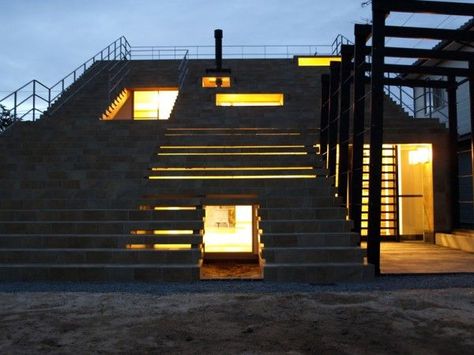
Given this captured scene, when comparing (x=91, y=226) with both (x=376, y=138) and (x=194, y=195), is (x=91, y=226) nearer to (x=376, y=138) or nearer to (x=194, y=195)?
(x=194, y=195)

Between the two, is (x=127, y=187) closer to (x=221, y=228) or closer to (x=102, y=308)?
(x=221, y=228)

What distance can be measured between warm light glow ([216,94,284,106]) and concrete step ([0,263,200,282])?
1529 centimetres

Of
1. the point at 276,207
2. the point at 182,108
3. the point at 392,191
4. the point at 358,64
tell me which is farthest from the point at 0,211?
the point at 392,191

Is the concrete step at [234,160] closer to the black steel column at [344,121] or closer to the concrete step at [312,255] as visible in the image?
the black steel column at [344,121]

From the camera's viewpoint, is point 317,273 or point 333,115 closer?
point 317,273

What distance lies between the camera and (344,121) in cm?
1126

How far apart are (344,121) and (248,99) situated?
14412 mm

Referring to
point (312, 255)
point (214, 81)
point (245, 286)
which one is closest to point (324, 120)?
point (312, 255)

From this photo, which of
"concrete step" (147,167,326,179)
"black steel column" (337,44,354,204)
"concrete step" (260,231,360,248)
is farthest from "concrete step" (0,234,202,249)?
"black steel column" (337,44,354,204)

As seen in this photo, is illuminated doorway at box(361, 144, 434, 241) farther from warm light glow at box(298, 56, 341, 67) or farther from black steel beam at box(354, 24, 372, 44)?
warm light glow at box(298, 56, 341, 67)

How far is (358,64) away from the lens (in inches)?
388

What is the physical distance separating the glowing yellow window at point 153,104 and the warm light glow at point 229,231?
Result: 14.4m

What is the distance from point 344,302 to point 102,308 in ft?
11.1

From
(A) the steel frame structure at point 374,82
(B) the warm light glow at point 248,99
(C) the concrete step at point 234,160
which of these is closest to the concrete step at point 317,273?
(A) the steel frame structure at point 374,82
